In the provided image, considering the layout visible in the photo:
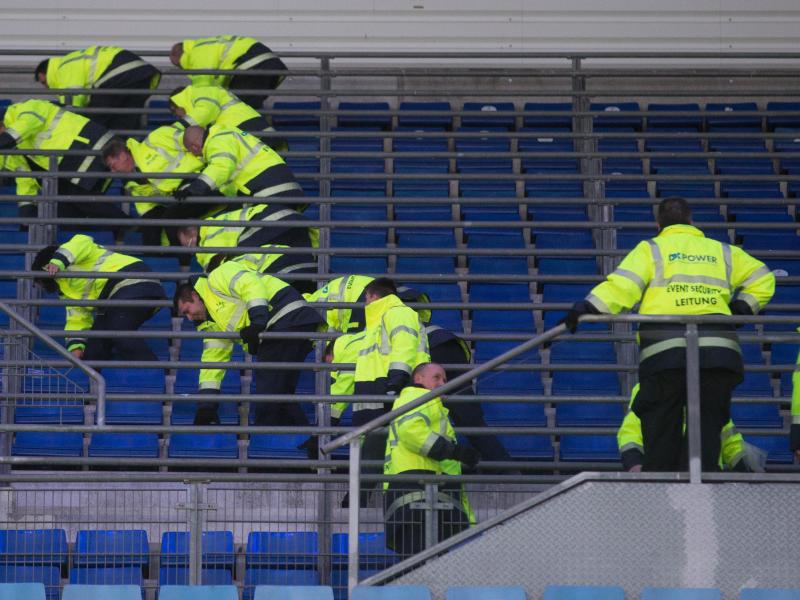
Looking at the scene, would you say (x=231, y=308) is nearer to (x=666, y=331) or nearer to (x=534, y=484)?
(x=534, y=484)

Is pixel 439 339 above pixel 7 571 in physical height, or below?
above

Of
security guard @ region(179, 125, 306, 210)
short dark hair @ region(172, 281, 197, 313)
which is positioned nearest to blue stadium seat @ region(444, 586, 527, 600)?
short dark hair @ region(172, 281, 197, 313)

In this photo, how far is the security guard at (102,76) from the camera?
1334 cm

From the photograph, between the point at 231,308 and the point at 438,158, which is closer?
the point at 231,308

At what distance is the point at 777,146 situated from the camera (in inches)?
547

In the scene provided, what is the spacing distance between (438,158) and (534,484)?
487cm

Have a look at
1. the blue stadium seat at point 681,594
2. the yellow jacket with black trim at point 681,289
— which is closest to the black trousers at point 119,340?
the yellow jacket with black trim at point 681,289

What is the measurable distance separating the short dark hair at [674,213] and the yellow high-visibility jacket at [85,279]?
13.5ft

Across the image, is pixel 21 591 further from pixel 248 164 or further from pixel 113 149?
pixel 113 149

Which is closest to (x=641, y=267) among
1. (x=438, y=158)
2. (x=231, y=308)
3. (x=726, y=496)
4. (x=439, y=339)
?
(x=726, y=496)

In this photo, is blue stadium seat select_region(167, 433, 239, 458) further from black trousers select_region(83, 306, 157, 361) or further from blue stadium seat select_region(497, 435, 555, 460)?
blue stadium seat select_region(497, 435, 555, 460)

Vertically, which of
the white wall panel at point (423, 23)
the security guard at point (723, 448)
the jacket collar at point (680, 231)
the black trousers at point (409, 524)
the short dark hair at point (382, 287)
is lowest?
the black trousers at point (409, 524)

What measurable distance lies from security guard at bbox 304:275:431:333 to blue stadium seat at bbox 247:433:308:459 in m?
0.93

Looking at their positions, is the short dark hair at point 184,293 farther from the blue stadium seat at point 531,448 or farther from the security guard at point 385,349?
the blue stadium seat at point 531,448
